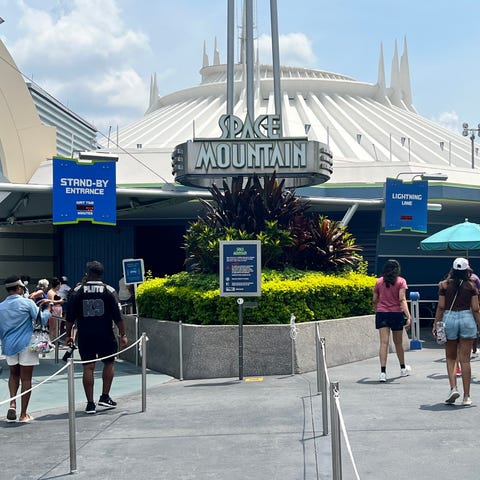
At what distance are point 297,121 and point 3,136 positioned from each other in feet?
58.9

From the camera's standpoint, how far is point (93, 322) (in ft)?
33.8

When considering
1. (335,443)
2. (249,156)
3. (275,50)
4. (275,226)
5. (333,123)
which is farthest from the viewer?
(333,123)

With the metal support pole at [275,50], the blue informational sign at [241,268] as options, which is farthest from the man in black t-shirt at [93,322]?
the metal support pole at [275,50]

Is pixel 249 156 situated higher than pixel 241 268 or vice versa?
pixel 249 156

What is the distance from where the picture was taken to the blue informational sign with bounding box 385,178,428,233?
22031 millimetres

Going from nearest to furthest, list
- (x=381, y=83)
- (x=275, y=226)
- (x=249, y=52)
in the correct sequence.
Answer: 1. (x=275, y=226)
2. (x=249, y=52)
3. (x=381, y=83)

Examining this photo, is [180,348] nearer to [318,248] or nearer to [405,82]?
[318,248]

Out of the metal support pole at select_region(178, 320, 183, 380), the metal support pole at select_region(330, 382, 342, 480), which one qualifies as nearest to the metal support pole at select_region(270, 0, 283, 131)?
the metal support pole at select_region(178, 320, 183, 380)

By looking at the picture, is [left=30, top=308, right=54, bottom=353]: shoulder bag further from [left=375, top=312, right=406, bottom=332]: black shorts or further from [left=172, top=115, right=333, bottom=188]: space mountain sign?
[left=172, top=115, right=333, bottom=188]: space mountain sign

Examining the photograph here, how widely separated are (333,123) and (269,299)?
1122 inches

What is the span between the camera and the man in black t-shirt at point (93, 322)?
33.6 feet

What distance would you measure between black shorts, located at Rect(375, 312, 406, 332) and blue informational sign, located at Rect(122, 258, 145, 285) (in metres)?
7.48

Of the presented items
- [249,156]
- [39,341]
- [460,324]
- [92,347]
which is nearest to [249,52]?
[249,156]

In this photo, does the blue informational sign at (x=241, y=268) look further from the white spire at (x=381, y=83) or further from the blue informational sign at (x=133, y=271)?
the white spire at (x=381, y=83)
